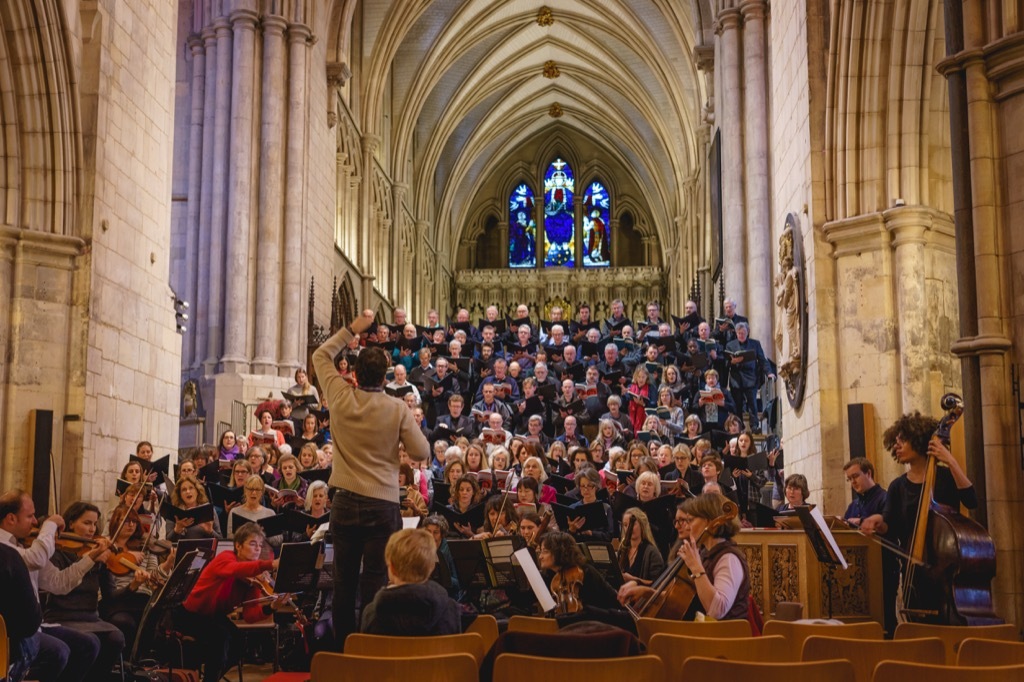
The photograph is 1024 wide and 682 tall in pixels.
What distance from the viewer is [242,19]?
1844cm

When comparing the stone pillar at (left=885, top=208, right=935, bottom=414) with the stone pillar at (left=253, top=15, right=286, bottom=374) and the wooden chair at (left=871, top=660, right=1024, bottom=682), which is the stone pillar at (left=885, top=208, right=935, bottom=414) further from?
the stone pillar at (left=253, top=15, right=286, bottom=374)

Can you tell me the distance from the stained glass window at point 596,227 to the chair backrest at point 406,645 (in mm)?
38448

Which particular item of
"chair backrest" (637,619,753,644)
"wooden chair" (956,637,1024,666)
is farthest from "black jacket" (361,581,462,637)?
"wooden chair" (956,637,1024,666)

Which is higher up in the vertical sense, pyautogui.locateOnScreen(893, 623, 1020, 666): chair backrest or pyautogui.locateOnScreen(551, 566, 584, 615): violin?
pyautogui.locateOnScreen(551, 566, 584, 615): violin

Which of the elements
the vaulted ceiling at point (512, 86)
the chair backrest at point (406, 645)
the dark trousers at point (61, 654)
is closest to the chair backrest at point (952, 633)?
Result: the chair backrest at point (406, 645)

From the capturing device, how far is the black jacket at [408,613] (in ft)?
14.2

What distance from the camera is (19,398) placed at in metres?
9.97

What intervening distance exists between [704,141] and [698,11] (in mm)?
3962

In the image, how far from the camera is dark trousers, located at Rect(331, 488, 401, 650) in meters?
5.53

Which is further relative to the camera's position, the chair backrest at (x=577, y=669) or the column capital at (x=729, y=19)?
the column capital at (x=729, y=19)

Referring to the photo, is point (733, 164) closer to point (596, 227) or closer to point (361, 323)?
point (361, 323)

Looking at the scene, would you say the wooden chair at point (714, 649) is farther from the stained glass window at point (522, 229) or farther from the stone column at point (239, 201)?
the stained glass window at point (522, 229)

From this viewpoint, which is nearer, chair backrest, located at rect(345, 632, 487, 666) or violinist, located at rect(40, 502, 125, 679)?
chair backrest, located at rect(345, 632, 487, 666)

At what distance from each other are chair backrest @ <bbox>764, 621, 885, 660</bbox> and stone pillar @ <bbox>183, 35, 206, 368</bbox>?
14661mm
